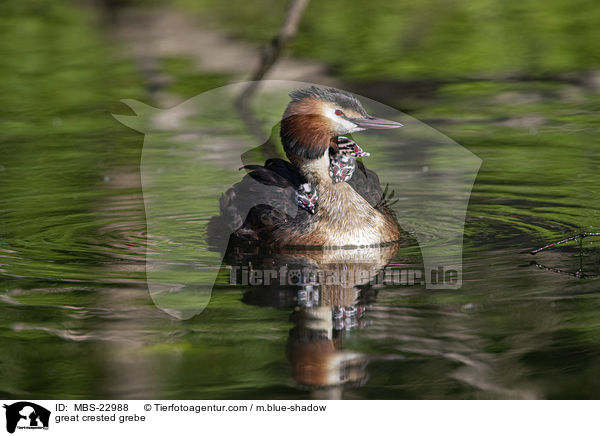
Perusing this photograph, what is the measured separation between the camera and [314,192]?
24.0 ft

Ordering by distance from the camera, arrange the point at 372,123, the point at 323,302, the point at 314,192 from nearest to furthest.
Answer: the point at 323,302 → the point at 372,123 → the point at 314,192

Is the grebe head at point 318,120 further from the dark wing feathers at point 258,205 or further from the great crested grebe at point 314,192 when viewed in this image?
the dark wing feathers at point 258,205

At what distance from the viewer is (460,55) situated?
14.5 metres

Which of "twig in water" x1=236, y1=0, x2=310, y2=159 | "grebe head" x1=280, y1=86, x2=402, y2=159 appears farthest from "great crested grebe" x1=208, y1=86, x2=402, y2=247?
"twig in water" x1=236, y1=0, x2=310, y2=159

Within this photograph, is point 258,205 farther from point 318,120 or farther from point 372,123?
point 372,123

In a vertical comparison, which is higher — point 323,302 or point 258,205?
point 258,205

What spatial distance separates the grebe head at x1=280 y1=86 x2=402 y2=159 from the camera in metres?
7.04

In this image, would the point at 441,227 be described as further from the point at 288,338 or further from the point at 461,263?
the point at 288,338

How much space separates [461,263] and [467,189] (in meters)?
2.25

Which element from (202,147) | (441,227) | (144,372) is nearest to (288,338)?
(144,372)

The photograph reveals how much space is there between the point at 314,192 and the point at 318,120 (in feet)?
1.84
